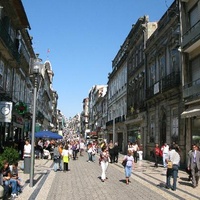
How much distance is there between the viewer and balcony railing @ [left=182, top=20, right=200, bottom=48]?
19.9m

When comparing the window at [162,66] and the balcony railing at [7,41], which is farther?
the window at [162,66]

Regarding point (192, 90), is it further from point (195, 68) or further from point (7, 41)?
point (7, 41)

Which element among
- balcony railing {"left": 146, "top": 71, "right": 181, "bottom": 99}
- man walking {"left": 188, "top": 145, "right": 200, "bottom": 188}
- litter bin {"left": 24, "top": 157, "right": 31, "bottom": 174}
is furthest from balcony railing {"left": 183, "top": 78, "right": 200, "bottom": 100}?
litter bin {"left": 24, "top": 157, "right": 31, "bottom": 174}

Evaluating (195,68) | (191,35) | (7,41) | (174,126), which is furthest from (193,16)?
(7,41)

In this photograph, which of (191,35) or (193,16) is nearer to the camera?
(191,35)

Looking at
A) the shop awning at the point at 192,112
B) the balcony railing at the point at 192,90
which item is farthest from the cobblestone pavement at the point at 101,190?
the balcony railing at the point at 192,90

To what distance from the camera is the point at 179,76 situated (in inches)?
906

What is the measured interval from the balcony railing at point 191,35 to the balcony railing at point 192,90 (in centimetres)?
242

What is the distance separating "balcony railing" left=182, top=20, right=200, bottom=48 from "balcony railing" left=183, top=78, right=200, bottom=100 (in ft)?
7.94

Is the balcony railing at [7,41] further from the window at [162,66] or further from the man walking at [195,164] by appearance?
the man walking at [195,164]

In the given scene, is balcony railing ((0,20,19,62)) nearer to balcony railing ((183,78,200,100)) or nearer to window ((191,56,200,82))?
balcony railing ((183,78,200,100))

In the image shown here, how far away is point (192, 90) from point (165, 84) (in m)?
5.42

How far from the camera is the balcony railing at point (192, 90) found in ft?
64.7

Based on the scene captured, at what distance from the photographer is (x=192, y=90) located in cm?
2023
